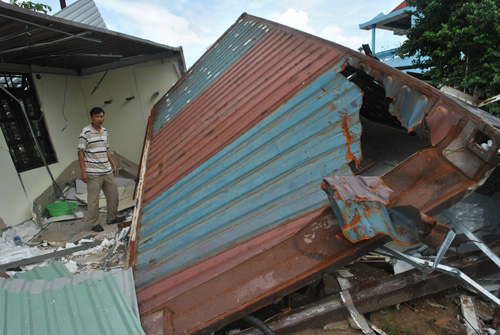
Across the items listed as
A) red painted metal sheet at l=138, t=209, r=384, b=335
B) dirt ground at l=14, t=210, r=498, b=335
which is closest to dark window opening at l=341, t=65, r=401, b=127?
red painted metal sheet at l=138, t=209, r=384, b=335

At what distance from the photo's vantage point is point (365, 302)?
5.99ft

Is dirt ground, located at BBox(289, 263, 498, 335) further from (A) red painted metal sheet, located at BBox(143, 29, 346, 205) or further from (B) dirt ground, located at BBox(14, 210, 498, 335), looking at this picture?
(A) red painted metal sheet, located at BBox(143, 29, 346, 205)

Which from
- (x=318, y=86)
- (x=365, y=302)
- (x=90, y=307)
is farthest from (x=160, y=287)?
(x=318, y=86)

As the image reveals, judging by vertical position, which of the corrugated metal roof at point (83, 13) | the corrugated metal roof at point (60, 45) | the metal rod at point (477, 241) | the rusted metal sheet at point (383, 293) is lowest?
the rusted metal sheet at point (383, 293)

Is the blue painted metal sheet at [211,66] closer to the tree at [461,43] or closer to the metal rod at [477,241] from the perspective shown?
the tree at [461,43]

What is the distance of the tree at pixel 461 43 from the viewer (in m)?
4.73

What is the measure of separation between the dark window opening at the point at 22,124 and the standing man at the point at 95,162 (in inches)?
73.8

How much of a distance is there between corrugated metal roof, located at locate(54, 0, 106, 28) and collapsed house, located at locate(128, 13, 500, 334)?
6291 mm

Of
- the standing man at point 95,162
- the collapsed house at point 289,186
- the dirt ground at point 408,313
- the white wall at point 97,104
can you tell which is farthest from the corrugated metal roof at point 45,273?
the white wall at point 97,104

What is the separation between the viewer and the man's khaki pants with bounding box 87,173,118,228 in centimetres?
439

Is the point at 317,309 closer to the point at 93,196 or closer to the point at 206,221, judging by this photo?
the point at 206,221

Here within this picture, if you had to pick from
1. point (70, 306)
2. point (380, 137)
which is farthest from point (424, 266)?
point (380, 137)

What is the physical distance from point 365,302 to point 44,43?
497cm

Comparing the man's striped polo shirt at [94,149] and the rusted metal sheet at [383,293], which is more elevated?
the man's striped polo shirt at [94,149]
